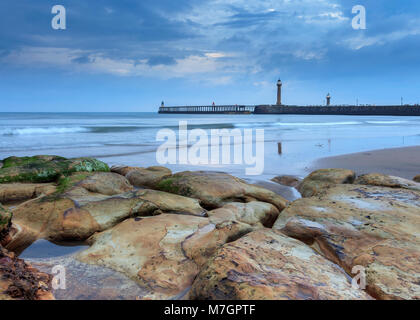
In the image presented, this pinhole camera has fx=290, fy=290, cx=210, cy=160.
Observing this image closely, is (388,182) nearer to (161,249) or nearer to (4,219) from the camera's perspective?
(161,249)

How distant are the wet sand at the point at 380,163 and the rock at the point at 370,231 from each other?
2.86m

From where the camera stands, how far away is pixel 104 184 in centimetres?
397

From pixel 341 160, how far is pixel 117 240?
6572 mm

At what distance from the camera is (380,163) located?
682 cm

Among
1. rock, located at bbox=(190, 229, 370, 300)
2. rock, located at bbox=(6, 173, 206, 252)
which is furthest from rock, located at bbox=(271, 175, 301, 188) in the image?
rock, located at bbox=(190, 229, 370, 300)

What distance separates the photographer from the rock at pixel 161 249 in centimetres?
202

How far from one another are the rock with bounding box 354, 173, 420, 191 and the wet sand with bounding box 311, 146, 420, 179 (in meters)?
1.92

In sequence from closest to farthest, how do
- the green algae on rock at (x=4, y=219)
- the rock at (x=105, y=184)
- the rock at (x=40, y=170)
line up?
1. the green algae on rock at (x=4, y=219)
2. the rock at (x=105, y=184)
3. the rock at (x=40, y=170)

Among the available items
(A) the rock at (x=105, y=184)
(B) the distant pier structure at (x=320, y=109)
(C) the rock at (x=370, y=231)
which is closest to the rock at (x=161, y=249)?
(C) the rock at (x=370, y=231)

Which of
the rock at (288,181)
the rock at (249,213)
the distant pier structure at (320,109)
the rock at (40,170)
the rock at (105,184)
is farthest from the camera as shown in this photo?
the distant pier structure at (320,109)

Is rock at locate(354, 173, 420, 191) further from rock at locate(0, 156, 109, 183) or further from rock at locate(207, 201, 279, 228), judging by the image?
rock at locate(0, 156, 109, 183)

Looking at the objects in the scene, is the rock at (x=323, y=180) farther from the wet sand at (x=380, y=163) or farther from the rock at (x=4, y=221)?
the rock at (x=4, y=221)
